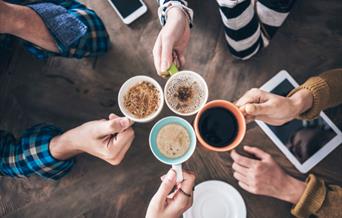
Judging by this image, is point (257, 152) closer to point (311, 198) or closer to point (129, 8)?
point (311, 198)

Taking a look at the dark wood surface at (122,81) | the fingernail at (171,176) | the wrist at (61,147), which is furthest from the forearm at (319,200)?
the wrist at (61,147)

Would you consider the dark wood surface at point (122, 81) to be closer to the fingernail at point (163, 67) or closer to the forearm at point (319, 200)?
the forearm at point (319, 200)

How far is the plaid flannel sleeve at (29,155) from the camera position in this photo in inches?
48.8

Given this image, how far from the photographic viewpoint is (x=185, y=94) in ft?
3.88

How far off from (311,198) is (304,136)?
0.84ft

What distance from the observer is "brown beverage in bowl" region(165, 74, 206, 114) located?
117cm

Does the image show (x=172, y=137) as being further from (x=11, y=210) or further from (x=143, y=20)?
(x=11, y=210)

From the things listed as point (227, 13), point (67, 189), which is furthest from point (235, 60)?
point (67, 189)

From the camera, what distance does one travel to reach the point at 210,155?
4.45 ft

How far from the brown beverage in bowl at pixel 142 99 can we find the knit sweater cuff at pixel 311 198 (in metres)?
0.62

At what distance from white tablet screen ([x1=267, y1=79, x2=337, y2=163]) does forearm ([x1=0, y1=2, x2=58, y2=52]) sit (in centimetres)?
91

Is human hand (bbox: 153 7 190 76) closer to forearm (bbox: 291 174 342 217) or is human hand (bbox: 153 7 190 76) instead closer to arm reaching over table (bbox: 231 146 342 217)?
arm reaching over table (bbox: 231 146 342 217)

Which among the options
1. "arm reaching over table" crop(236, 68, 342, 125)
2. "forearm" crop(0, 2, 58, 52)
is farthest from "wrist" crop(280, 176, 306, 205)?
"forearm" crop(0, 2, 58, 52)

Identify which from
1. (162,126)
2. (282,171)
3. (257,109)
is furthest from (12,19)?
(282,171)
